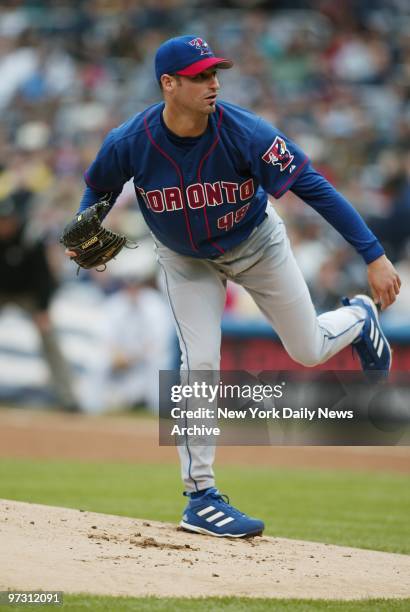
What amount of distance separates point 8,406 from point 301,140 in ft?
17.1

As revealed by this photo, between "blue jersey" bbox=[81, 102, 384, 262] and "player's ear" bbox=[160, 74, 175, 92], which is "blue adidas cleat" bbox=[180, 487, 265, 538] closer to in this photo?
"blue jersey" bbox=[81, 102, 384, 262]

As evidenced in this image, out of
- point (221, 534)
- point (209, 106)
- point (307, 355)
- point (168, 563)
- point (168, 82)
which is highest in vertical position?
point (168, 82)

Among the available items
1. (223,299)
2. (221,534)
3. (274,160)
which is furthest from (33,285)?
(274,160)

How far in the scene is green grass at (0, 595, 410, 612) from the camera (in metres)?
3.94

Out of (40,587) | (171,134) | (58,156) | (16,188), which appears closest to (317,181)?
(171,134)

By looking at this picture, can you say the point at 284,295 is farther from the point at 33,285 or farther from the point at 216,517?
the point at 33,285

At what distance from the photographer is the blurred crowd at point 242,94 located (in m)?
13.4

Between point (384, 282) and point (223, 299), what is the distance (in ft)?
2.90

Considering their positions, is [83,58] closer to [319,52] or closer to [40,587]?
[319,52]

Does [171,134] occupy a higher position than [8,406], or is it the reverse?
[8,406]

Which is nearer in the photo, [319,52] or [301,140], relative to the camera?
[301,140]

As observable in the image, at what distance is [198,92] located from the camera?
199 inches

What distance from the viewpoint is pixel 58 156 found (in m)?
15.7

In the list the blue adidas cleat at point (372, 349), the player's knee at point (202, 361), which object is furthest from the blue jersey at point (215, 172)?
the blue adidas cleat at point (372, 349)
